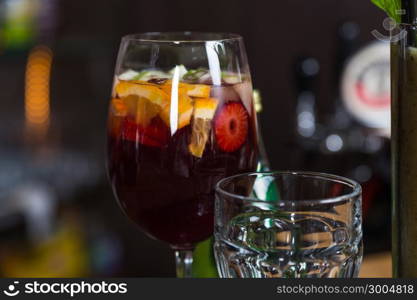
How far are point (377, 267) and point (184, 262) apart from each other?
266mm

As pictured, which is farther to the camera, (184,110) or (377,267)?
(377,267)

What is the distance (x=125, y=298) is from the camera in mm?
545

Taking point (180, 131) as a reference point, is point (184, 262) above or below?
below

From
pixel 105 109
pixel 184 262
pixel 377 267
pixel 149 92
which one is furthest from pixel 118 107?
pixel 105 109

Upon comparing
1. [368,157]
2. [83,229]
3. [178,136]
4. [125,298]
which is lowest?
[83,229]

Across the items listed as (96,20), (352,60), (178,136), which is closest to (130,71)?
(178,136)

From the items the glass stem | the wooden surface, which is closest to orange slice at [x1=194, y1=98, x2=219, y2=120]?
the glass stem

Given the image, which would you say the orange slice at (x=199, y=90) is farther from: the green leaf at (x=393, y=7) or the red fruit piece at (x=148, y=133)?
the green leaf at (x=393, y=7)

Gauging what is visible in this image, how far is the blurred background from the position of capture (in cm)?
187

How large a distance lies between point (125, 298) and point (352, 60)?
1361 mm

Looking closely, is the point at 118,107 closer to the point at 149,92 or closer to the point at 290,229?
the point at 149,92

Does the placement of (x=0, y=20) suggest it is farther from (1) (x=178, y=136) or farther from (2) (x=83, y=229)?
(1) (x=178, y=136)

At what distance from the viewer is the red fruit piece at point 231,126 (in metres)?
0.59

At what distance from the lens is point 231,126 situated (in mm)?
602
